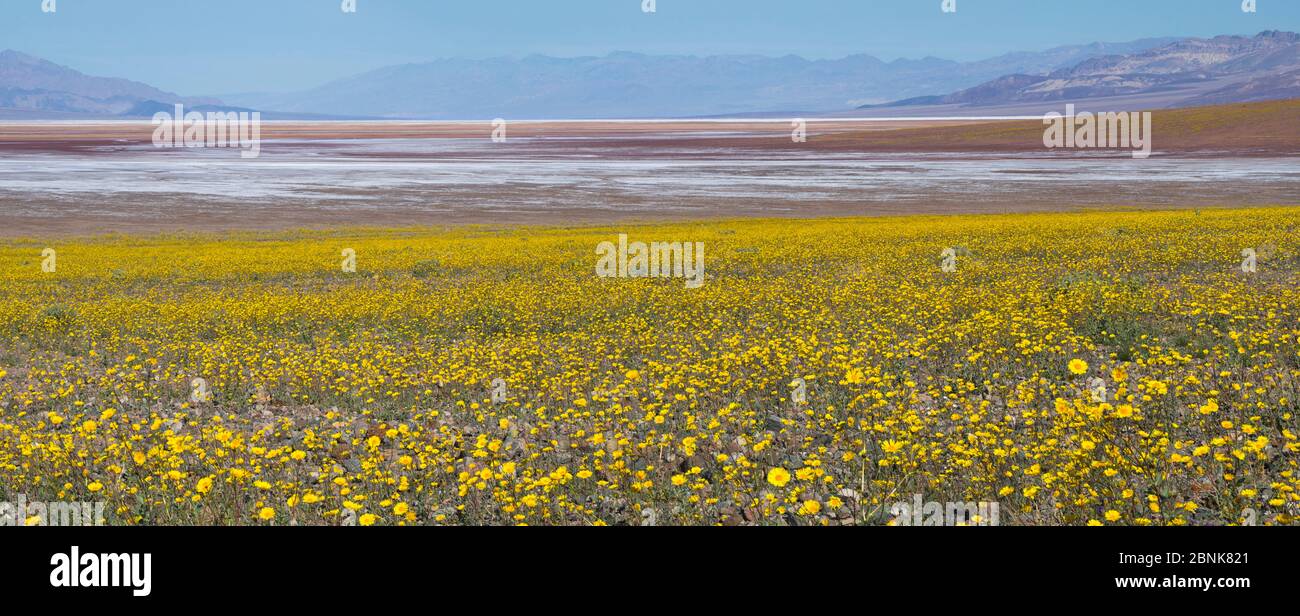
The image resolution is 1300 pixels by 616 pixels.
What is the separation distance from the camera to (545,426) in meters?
8.75

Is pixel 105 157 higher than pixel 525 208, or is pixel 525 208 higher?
pixel 105 157

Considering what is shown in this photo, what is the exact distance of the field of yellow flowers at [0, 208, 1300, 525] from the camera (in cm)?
645

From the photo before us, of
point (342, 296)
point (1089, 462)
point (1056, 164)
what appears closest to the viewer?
point (1089, 462)

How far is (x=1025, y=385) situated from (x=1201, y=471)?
103 inches

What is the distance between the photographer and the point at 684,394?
371 inches

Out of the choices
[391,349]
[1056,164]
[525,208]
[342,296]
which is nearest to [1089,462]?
[391,349]

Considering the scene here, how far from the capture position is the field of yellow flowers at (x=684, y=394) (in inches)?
254

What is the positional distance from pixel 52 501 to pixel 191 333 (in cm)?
884

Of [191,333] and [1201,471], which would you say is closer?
[1201,471]
